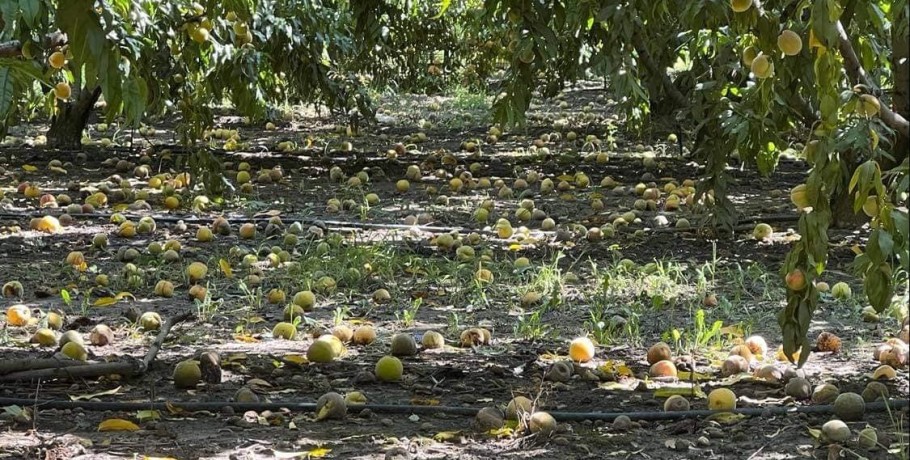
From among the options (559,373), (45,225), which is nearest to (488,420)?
(559,373)

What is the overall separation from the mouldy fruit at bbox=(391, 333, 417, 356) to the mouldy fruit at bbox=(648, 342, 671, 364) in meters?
0.84

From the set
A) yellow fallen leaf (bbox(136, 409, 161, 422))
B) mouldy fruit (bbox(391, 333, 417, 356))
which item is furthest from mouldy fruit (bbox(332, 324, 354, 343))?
yellow fallen leaf (bbox(136, 409, 161, 422))

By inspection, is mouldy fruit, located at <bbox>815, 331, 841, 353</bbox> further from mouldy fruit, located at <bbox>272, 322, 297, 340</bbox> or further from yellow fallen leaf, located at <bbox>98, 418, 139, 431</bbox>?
yellow fallen leaf, located at <bbox>98, 418, 139, 431</bbox>

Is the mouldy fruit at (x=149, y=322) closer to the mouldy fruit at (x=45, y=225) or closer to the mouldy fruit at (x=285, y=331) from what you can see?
the mouldy fruit at (x=285, y=331)

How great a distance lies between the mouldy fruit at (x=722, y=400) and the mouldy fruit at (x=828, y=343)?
2.76 feet

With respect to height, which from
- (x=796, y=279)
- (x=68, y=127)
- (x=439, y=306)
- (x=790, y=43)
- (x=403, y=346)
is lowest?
(x=439, y=306)

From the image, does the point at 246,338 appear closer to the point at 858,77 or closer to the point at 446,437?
the point at 446,437

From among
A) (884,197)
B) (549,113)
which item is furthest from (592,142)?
(884,197)

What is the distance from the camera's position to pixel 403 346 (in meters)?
4.08

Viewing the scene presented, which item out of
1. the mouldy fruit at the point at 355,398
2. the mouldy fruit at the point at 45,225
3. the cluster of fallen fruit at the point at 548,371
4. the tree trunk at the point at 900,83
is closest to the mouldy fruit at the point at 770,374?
the cluster of fallen fruit at the point at 548,371

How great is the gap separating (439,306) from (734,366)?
5.18 feet

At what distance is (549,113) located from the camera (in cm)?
1338

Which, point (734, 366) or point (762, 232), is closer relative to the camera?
point (734, 366)

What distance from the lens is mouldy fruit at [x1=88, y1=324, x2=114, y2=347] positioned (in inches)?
165
